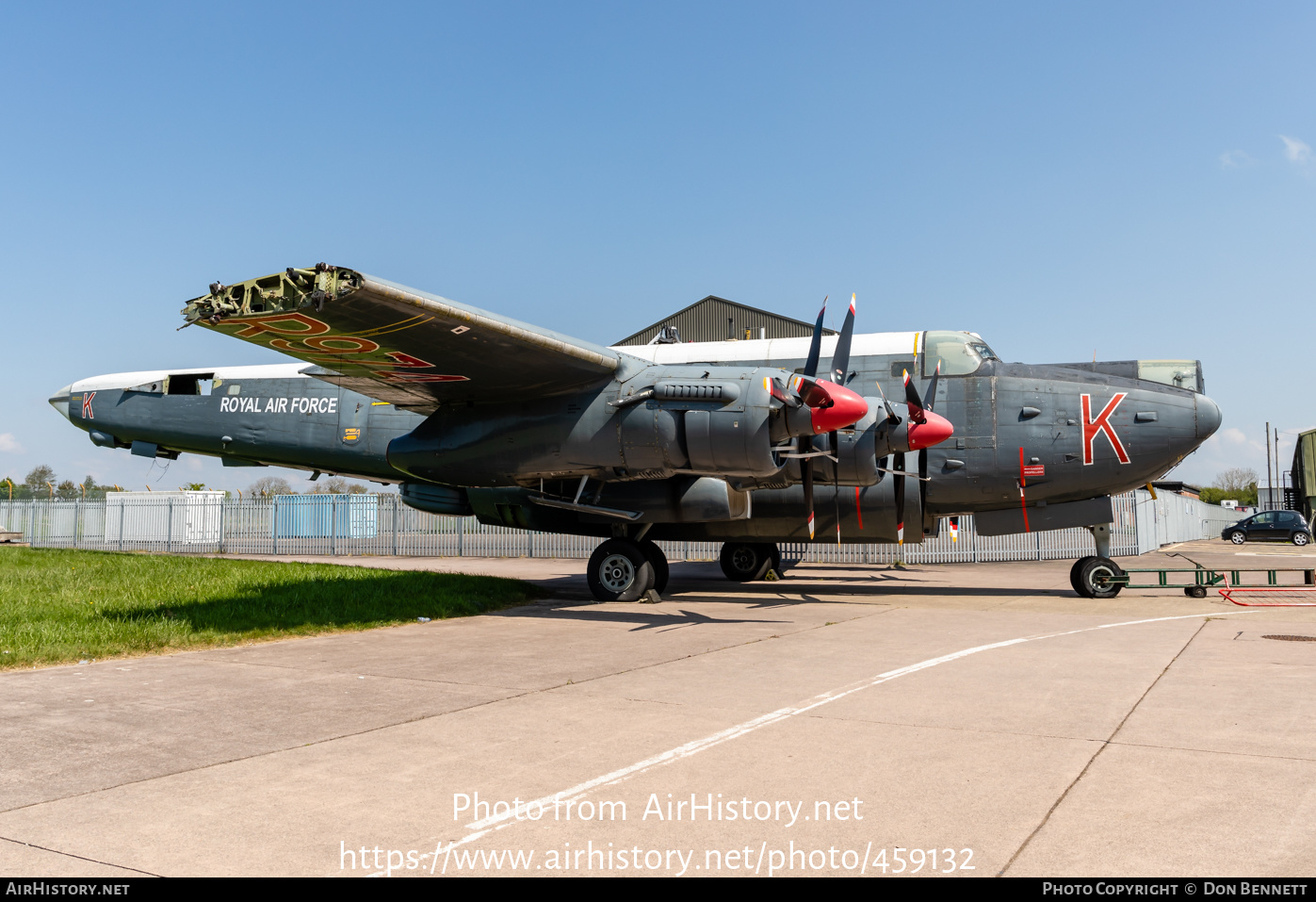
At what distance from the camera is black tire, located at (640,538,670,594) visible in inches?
588

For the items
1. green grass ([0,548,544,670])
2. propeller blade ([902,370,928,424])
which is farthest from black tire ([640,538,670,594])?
propeller blade ([902,370,928,424])

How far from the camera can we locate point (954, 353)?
49.9 ft

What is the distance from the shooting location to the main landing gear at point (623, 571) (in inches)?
575

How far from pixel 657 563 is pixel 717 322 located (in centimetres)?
2168

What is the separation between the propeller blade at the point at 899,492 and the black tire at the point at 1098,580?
320cm

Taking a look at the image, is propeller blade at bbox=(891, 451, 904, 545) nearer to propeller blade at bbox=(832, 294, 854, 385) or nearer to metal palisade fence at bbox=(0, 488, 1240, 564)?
propeller blade at bbox=(832, 294, 854, 385)

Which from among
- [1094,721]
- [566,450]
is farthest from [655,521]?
[1094,721]

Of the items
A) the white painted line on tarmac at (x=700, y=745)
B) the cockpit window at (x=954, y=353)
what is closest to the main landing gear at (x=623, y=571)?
the cockpit window at (x=954, y=353)

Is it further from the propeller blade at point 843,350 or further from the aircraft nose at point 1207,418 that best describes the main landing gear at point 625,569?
the aircraft nose at point 1207,418

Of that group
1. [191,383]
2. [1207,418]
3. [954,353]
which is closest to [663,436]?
[954,353]

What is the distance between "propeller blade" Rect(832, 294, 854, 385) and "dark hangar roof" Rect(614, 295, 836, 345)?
1957 centimetres

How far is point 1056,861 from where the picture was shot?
3588mm

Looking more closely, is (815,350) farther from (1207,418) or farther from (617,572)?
(1207,418)
